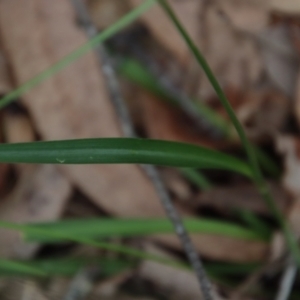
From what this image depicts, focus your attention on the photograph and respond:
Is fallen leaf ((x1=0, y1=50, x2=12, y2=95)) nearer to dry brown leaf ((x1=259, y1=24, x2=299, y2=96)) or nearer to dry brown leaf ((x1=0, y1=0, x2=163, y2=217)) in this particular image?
dry brown leaf ((x1=0, y1=0, x2=163, y2=217))

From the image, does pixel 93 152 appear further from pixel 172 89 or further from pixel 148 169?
pixel 172 89

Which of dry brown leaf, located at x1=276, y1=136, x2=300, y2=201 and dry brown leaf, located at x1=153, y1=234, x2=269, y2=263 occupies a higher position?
dry brown leaf, located at x1=276, y1=136, x2=300, y2=201

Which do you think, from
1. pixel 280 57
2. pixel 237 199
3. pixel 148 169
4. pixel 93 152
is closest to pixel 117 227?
pixel 148 169

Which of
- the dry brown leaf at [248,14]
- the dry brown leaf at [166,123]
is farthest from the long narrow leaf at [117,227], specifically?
the dry brown leaf at [248,14]

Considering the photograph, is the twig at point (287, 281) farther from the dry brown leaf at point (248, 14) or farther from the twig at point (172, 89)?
the dry brown leaf at point (248, 14)

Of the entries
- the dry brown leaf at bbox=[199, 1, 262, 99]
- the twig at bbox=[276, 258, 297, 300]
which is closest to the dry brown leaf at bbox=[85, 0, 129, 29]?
the dry brown leaf at bbox=[199, 1, 262, 99]
